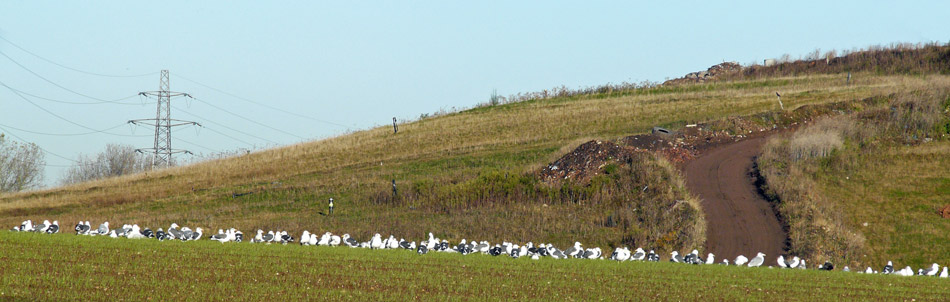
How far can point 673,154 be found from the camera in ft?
125

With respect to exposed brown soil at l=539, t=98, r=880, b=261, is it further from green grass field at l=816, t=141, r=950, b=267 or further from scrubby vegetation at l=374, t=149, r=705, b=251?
green grass field at l=816, t=141, r=950, b=267

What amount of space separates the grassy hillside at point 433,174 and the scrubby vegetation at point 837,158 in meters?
5.26

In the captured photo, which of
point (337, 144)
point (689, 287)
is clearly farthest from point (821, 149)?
point (337, 144)

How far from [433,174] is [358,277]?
1119 inches

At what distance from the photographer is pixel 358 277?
1689 cm

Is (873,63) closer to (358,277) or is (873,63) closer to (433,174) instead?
(433,174)

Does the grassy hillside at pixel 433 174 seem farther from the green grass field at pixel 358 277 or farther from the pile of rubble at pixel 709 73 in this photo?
the green grass field at pixel 358 277

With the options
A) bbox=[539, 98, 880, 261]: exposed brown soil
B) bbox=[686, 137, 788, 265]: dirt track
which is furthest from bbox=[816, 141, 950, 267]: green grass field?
bbox=[686, 137, 788, 265]: dirt track

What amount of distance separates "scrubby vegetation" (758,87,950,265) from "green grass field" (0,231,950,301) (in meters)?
6.15

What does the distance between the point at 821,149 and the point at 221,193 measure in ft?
95.8

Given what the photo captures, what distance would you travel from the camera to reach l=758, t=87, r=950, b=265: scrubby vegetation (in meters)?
27.2

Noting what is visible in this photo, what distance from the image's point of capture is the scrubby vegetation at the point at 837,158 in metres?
27.2

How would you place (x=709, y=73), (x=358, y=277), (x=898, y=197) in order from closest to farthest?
(x=358, y=277)
(x=898, y=197)
(x=709, y=73)

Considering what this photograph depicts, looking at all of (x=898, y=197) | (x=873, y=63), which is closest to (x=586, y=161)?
(x=898, y=197)
